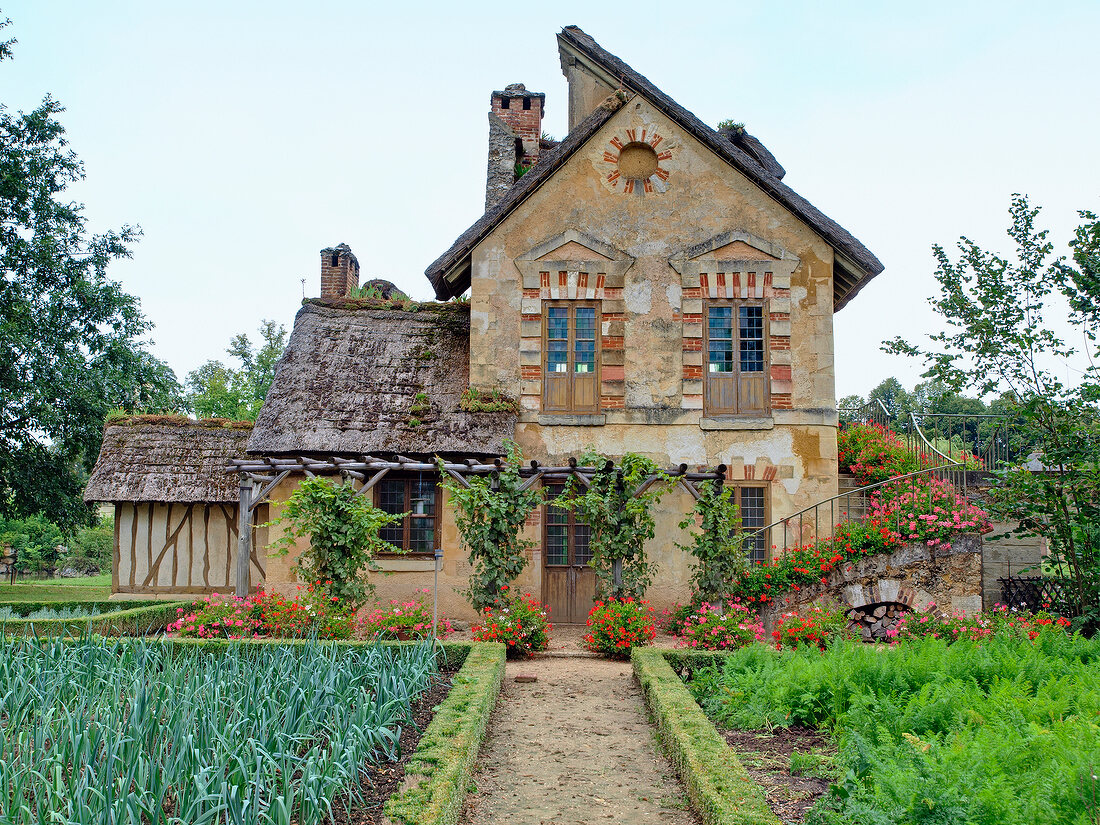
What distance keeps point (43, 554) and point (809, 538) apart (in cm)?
2689

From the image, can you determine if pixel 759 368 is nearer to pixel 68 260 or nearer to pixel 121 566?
pixel 121 566

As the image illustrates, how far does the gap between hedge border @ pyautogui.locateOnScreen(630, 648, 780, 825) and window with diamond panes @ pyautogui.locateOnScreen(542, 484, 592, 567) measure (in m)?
5.44

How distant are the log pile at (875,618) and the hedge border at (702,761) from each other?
468cm

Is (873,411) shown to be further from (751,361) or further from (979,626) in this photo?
(979,626)

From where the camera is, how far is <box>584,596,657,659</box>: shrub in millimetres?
11172

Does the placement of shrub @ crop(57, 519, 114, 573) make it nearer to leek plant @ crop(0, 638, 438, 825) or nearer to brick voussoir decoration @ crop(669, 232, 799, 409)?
brick voussoir decoration @ crop(669, 232, 799, 409)

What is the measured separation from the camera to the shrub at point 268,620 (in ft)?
34.9

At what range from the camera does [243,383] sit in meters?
32.6

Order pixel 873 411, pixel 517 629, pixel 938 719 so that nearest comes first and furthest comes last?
pixel 938 719
pixel 517 629
pixel 873 411

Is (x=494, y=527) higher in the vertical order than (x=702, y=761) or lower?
higher

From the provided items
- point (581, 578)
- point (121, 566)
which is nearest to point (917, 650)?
point (581, 578)

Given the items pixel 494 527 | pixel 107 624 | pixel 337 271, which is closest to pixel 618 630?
pixel 494 527

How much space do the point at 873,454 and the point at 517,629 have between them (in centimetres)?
700

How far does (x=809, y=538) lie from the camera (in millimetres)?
13805
